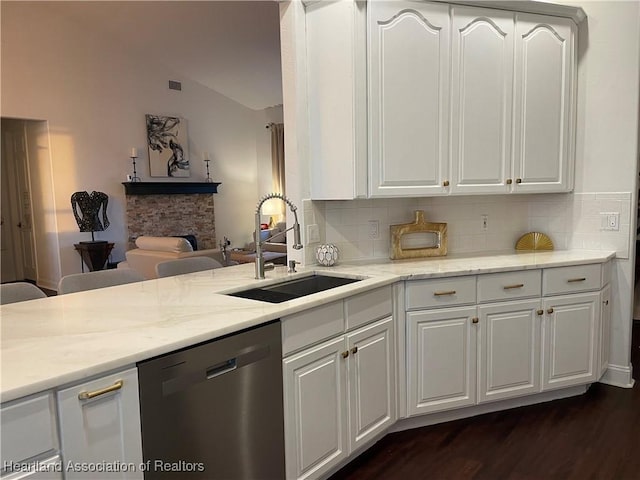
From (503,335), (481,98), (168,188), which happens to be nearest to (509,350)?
(503,335)

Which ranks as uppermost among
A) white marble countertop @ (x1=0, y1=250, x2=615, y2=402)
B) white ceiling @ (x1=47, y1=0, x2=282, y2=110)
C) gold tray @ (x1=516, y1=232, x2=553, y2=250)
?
white ceiling @ (x1=47, y1=0, x2=282, y2=110)

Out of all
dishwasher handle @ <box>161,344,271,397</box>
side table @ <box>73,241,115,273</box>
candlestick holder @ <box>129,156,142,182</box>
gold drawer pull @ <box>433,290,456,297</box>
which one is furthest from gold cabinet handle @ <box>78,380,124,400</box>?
candlestick holder @ <box>129,156,142,182</box>

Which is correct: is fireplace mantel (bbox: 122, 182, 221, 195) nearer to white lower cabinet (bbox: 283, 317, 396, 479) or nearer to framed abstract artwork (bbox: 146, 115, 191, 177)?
framed abstract artwork (bbox: 146, 115, 191, 177)

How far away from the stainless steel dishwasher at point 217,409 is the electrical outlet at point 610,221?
2411mm

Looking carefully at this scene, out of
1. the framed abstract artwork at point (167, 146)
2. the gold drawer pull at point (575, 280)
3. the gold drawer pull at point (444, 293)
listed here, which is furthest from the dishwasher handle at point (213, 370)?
the framed abstract artwork at point (167, 146)

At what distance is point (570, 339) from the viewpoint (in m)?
2.82

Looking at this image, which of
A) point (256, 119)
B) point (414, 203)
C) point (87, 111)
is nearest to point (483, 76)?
point (414, 203)

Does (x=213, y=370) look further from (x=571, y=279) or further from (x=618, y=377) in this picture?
(x=618, y=377)

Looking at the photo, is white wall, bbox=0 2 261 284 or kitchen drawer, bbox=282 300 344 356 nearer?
kitchen drawer, bbox=282 300 344 356

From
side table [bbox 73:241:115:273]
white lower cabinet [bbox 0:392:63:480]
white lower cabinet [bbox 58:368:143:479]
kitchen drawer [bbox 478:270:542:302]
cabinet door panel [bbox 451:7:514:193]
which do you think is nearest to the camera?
white lower cabinet [bbox 0:392:63:480]

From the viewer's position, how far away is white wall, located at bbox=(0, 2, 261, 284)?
6137 millimetres

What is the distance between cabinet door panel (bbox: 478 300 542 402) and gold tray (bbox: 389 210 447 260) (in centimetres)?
56

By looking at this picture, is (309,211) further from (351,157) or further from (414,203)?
(414,203)

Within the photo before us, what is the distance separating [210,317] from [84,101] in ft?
20.6
